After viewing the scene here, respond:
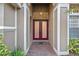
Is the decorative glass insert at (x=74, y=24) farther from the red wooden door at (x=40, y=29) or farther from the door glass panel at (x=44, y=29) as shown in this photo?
the door glass panel at (x=44, y=29)

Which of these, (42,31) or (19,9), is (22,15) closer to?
(19,9)

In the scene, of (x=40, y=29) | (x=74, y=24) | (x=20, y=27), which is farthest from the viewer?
(x=40, y=29)

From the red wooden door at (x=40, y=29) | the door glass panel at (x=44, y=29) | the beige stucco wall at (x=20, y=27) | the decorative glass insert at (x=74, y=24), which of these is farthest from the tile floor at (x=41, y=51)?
the door glass panel at (x=44, y=29)

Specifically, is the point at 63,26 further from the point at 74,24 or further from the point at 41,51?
the point at 41,51

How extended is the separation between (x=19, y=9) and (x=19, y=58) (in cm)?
416

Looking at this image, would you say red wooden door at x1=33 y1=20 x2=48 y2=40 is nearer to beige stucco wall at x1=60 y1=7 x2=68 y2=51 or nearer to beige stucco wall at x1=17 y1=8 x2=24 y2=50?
beige stucco wall at x1=60 y1=7 x2=68 y2=51

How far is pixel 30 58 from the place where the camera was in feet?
6.32

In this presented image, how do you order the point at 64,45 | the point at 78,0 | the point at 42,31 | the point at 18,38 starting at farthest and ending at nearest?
the point at 42,31 → the point at 64,45 → the point at 18,38 → the point at 78,0

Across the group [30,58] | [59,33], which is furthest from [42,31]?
[30,58]

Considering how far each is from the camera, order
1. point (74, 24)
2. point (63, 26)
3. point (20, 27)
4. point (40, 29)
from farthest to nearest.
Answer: point (40, 29)
point (63, 26)
point (74, 24)
point (20, 27)

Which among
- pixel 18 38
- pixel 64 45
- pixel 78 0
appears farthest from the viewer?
pixel 64 45

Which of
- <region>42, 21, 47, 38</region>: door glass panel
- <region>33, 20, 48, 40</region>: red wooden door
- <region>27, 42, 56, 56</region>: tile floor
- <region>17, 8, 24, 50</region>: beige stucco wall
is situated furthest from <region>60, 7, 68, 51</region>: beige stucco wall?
<region>42, 21, 47, 38</region>: door glass panel

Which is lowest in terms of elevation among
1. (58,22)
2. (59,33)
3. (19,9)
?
(59,33)

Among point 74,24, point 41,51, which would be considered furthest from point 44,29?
point 74,24
